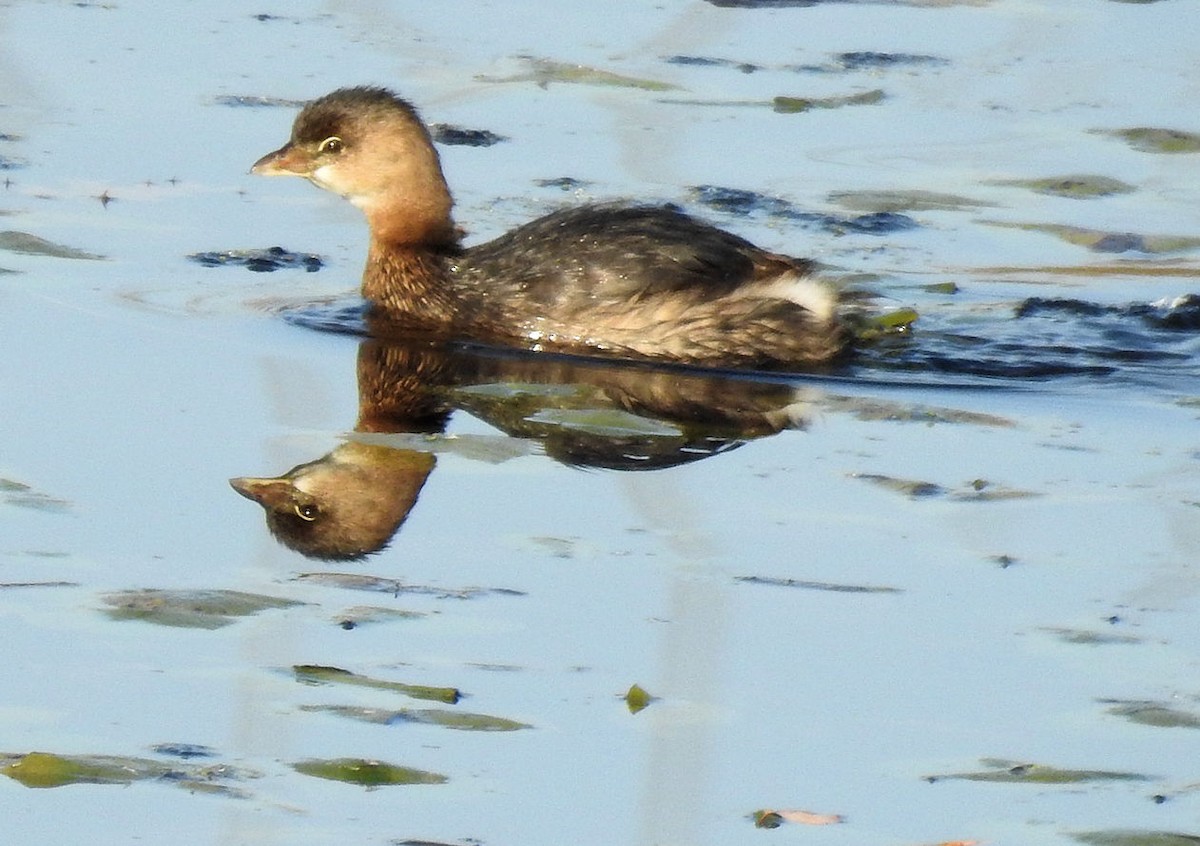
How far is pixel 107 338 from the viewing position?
8.95m

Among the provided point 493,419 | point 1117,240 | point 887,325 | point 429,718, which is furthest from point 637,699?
point 1117,240

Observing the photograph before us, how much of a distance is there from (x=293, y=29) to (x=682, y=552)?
7.89 metres

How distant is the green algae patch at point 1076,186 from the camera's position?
11.7 meters

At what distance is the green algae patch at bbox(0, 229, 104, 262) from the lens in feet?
32.8

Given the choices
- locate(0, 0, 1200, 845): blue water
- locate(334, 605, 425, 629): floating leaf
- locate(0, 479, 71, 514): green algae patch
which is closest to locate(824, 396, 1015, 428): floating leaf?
locate(0, 0, 1200, 845): blue water

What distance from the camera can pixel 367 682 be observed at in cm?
576

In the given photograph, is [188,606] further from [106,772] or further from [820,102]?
[820,102]

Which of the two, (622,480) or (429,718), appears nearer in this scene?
(429,718)

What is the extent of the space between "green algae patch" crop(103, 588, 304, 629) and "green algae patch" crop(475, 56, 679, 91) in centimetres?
694

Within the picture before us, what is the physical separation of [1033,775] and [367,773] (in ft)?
4.59

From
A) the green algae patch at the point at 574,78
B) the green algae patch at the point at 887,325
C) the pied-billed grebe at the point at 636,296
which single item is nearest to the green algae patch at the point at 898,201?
the green algae patch at the point at 887,325

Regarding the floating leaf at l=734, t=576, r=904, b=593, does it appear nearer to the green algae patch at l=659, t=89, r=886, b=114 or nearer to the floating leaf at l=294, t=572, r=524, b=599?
the floating leaf at l=294, t=572, r=524, b=599

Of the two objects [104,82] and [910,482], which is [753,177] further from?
[910,482]

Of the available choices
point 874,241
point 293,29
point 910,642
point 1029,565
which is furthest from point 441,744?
point 293,29
